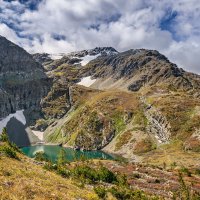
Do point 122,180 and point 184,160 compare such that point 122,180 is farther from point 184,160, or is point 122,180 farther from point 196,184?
point 184,160

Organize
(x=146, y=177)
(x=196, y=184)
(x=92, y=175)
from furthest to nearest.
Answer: (x=146, y=177) < (x=196, y=184) < (x=92, y=175)

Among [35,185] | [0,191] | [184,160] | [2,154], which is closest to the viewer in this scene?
[0,191]

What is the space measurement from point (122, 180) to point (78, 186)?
93.6 feet

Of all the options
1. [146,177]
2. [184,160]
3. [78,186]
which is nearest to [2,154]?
[78,186]

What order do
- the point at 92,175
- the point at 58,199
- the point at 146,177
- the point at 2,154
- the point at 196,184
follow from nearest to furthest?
the point at 58,199 < the point at 2,154 < the point at 92,175 < the point at 196,184 < the point at 146,177

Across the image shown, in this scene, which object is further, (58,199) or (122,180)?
(122,180)

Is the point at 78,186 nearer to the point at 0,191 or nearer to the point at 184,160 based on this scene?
the point at 0,191

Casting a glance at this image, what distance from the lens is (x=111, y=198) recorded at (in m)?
47.5

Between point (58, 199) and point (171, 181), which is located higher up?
point (58, 199)

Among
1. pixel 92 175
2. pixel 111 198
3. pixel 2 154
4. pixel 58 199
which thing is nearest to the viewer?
pixel 58 199

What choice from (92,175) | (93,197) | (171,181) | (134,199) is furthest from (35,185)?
(171,181)

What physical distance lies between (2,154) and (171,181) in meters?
57.1

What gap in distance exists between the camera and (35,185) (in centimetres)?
3728

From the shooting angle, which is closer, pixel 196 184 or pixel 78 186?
pixel 78 186
